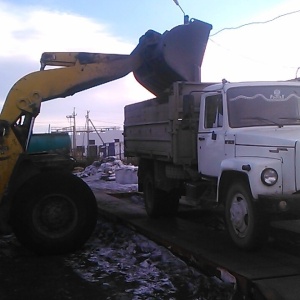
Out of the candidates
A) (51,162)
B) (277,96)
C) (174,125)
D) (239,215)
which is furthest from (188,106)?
(51,162)

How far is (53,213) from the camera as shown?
771cm

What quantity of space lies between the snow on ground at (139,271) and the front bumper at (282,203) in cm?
105

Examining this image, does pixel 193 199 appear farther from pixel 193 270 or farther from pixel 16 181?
pixel 16 181

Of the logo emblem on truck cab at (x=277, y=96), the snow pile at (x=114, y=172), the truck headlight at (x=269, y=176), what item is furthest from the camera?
the snow pile at (x=114, y=172)

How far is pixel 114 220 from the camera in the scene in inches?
407

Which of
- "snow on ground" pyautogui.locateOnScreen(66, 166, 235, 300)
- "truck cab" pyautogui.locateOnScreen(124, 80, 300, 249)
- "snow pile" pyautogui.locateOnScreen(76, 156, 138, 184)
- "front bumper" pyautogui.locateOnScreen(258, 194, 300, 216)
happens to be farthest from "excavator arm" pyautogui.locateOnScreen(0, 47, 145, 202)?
"snow pile" pyautogui.locateOnScreen(76, 156, 138, 184)

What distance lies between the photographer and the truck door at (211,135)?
7410 millimetres

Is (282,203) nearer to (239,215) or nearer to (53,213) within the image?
(239,215)

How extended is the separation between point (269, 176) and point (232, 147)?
3.24ft

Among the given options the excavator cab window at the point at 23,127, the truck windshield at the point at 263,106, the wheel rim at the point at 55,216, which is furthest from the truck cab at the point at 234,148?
the excavator cab window at the point at 23,127

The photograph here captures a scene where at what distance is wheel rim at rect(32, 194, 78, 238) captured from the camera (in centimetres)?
762

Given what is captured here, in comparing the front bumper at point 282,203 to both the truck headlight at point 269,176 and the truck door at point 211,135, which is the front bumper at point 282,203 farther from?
the truck door at point 211,135

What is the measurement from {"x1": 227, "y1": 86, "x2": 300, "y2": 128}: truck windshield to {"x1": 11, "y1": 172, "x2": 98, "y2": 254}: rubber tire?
250 cm

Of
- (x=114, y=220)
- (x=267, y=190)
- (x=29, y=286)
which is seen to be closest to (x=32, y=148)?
(x=114, y=220)
